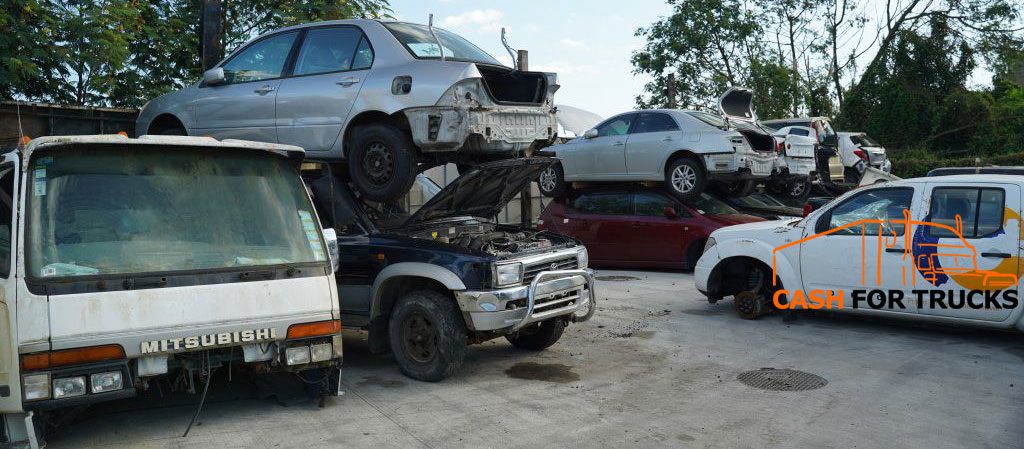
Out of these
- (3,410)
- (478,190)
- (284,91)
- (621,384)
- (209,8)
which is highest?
(209,8)

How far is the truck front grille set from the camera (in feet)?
23.0

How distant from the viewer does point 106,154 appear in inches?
212

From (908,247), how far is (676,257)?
18.4ft

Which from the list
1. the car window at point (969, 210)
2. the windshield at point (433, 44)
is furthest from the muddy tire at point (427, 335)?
the car window at point (969, 210)

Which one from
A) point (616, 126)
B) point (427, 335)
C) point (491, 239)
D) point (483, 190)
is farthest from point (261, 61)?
point (616, 126)

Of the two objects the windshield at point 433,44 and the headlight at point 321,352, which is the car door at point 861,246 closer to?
the windshield at point 433,44

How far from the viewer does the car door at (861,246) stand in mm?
8305

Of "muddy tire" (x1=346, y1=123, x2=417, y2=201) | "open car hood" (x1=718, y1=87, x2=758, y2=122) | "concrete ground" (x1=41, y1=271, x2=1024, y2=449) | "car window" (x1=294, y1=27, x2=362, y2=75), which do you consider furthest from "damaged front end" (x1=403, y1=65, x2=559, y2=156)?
"open car hood" (x1=718, y1=87, x2=758, y2=122)

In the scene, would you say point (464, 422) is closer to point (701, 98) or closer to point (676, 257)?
point (676, 257)

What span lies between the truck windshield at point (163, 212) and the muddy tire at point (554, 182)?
918 centimetres

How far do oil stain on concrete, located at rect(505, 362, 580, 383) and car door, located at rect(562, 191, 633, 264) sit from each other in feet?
22.1

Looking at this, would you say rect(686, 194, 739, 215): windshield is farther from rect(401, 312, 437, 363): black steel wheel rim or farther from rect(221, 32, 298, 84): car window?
rect(401, 312, 437, 363): black steel wheel rim

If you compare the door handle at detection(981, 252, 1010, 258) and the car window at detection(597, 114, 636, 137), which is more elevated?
the car window at detection(597, 114, 636, 137)

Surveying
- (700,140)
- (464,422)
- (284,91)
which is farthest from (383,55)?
(700,140)
